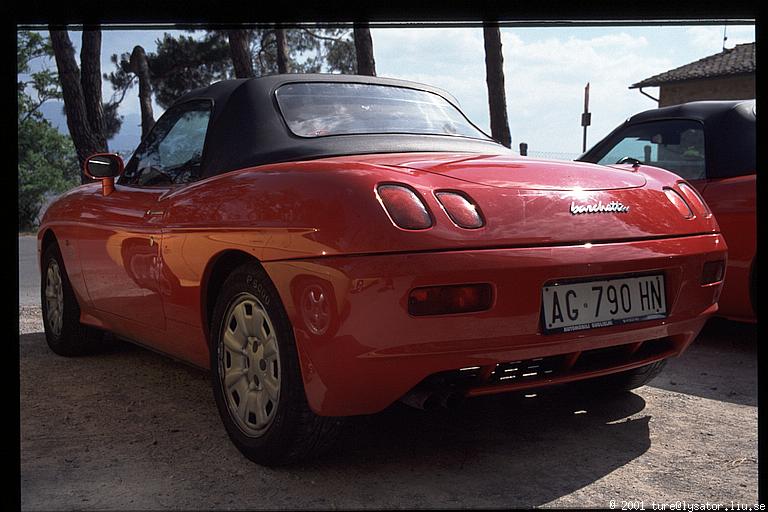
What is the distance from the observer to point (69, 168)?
33906 millimetres

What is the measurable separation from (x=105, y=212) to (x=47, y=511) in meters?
1.91

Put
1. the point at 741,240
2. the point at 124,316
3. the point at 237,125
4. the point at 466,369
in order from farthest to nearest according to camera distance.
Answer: the point at 741,240 → the point at 124,316 → the point at 237,125 → the point at 466,369

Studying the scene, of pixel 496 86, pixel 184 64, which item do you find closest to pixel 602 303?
pixel 496 86

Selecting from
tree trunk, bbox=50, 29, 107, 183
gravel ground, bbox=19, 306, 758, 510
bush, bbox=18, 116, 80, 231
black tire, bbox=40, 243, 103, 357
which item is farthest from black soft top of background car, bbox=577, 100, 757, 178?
bush, bbox=18, 116, 80, 231

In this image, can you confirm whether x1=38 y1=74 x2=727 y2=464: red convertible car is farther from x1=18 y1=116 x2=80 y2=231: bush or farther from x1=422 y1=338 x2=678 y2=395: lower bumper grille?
x1=18 y1=116 x2=80 y2=231: bush

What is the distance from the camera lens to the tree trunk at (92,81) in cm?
1370

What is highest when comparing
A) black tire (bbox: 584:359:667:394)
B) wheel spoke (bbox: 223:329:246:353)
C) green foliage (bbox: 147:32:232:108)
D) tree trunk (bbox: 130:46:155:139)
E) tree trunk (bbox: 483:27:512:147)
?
green foliage (bbox: 147:32:232:108)

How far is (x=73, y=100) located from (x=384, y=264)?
13164 mm

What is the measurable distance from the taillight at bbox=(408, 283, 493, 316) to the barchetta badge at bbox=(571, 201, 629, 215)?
0.47 m

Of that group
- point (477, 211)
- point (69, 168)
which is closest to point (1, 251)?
point (477, 211)

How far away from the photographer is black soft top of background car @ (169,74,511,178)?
3152 millimetres

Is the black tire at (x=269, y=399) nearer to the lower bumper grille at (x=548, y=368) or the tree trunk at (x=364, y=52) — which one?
the lower bumper grille at (x=548, y=368)

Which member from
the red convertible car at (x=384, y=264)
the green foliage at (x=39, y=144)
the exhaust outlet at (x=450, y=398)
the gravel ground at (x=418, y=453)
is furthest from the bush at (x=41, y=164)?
the exhaust outlet at (x=450, y=398)

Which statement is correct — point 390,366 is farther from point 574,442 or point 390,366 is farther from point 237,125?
point 237,125
